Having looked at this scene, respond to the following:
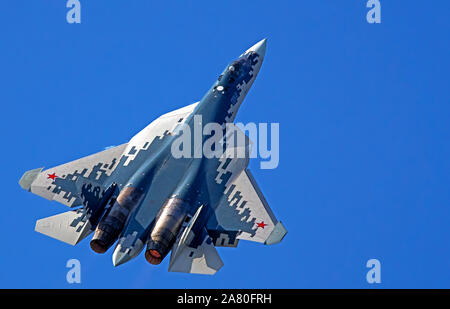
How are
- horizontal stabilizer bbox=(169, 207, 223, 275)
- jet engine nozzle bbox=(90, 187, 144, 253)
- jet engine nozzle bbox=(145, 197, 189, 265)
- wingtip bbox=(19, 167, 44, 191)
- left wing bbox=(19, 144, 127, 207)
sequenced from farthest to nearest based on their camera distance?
1. wingtip bbox=(19, 167, 44, 191)
2. left wing bbox=(19, 144, 127, 207)
3. jet engine nozzle bbox=(90, 187, 144, 253)
4. jet engine nozzle bbox=(145, 197, 189, 265)
5. horizontal stabilizer bbox=(169, 207, 223, 275)

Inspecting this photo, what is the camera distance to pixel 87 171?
2005 inches

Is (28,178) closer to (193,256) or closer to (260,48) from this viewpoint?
(193,256)

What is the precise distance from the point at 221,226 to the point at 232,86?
1113 centimetres

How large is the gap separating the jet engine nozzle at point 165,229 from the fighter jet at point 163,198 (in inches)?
2.0

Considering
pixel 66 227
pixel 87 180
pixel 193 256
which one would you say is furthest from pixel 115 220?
pixel 193 256

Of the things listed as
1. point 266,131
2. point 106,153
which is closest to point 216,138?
point 266,131

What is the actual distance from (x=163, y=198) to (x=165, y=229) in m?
2.74

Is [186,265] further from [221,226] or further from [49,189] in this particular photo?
[49,189]

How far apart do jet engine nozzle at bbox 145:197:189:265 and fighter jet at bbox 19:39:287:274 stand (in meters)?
0.05

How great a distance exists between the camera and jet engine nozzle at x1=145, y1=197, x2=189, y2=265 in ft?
151

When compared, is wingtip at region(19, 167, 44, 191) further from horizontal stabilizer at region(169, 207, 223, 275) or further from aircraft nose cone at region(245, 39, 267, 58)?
aircraft nose cone at region(245, 39, 267, 58)

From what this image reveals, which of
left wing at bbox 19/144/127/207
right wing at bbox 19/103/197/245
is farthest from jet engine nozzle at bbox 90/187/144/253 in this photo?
left wing at bbox 19/144/127/207

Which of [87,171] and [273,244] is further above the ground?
[87,171]

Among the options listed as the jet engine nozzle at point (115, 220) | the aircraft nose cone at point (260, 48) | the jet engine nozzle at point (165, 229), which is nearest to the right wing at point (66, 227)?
the jet engine nozzle at point (115, 220)
